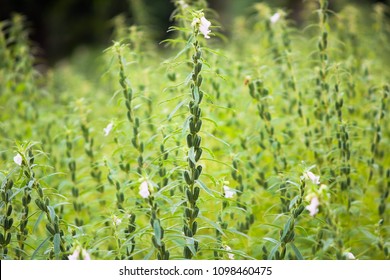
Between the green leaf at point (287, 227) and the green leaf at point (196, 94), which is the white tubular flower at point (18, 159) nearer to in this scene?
the green leaf at point (196, 94)

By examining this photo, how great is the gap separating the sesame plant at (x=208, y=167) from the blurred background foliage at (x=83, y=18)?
19.1 feet

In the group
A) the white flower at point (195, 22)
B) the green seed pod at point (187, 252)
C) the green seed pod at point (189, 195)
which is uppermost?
the white flower at point (195, 22)

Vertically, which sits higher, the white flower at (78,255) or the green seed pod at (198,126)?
the green seed pod at (198,126)

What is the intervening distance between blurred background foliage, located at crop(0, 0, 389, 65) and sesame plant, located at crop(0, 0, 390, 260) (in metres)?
5.82

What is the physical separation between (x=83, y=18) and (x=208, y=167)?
10.1m

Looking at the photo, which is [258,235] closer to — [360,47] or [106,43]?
[360,47]

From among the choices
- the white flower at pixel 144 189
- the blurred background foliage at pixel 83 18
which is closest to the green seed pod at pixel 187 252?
the white flower at pixel 144 189

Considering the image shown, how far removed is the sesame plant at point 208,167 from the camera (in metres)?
2.28

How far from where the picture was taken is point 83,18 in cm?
1202

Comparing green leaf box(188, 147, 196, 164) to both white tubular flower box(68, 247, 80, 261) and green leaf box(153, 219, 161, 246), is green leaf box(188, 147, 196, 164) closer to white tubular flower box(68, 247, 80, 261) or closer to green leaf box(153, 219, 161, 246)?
green leaf box(153, 219, 161, 246)

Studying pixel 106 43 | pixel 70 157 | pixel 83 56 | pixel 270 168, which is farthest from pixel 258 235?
pixel 106 43

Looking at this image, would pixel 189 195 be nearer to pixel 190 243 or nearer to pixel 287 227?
pixel 190 243
